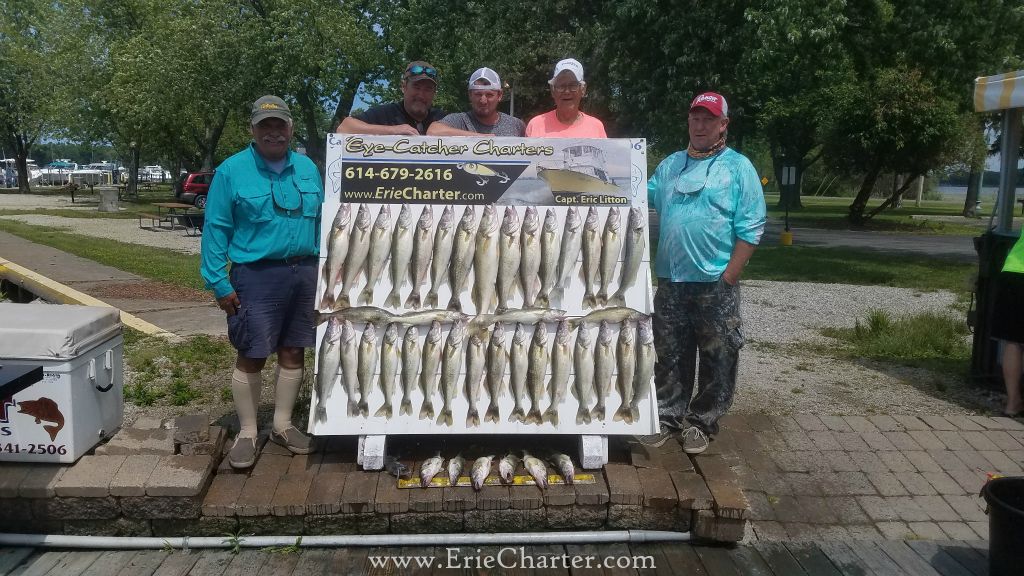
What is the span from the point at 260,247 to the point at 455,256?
107 centimetres

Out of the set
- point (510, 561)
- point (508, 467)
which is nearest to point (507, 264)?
point (508, 467)

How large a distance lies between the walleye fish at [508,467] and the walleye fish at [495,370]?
0.23 metres

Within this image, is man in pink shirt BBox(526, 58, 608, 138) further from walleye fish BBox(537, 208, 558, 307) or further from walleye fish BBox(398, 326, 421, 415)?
walleye fish BBox(398, 326, 421, 415)

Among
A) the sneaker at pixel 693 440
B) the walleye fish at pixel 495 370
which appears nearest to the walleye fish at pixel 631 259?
the walleye fish at pixel 495 370

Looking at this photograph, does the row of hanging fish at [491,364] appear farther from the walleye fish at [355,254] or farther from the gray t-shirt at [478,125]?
the gray t-shirt at [478,125]

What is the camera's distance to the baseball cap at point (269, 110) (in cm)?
416

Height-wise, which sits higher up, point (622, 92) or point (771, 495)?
point (622, 92)

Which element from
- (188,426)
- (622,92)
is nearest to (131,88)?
(622,92)

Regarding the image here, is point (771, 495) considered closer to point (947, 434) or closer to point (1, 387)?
point (947, 434)

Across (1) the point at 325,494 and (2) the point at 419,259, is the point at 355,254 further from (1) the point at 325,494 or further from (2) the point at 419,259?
(1) the point at 325,494

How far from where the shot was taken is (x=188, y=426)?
4.39 meters

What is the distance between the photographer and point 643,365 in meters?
4.18

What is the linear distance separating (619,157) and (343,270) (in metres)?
1.64

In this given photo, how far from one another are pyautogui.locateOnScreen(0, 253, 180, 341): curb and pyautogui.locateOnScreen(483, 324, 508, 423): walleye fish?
5.22 metres
